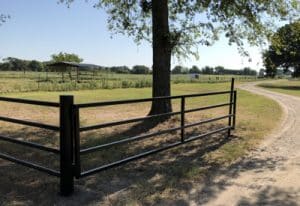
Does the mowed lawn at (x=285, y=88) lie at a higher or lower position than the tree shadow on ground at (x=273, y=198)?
lower

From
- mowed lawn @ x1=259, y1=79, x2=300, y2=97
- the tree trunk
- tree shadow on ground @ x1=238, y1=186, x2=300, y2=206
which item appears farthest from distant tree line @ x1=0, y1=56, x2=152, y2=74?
tree shadow on ground @ x1=238, y1=186, x2=300, y2=206

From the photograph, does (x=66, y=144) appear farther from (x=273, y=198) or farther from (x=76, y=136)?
(x=273, y=198)

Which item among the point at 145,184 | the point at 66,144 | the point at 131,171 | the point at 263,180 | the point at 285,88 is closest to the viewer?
the point at 66,144

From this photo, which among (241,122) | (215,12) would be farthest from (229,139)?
(215,12)

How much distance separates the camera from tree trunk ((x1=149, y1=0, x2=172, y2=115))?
34.8 feet

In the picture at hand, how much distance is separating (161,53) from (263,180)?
605cm

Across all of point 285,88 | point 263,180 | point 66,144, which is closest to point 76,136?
point 66,144

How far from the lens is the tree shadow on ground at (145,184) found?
14.6 feet

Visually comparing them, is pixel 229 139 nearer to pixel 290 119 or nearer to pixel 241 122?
pixel 241 122

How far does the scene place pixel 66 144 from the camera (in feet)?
14.7

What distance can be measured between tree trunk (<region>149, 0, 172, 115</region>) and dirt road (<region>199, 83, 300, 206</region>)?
3.64 metres

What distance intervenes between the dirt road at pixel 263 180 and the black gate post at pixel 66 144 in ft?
5.67

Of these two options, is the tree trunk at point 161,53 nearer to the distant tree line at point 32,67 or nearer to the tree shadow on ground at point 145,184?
the tree shadow on ground at point 145,184

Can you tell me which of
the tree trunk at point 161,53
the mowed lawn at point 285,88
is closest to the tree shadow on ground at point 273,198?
the tree trunk at point 161,53
